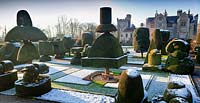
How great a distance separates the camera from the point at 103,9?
1073 cm

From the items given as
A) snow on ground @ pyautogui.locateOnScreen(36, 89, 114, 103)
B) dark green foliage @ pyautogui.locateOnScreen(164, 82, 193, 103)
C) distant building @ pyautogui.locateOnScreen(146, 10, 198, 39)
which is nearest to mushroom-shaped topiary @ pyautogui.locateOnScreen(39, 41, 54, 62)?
snow on ground @ pyautogui.locateOnScreen(36, 89, 114, 103)

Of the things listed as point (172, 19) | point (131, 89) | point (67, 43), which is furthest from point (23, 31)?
point (172, 19)

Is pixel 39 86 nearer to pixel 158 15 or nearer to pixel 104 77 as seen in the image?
pixel 104 77

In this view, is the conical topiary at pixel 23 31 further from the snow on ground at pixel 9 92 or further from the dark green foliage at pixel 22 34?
the snow on ground at pixel 9 92

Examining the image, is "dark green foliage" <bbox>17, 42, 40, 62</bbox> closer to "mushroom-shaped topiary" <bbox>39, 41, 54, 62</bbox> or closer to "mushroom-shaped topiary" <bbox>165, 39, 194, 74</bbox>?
"mushroom-shaped topiary" <bbox>39, 41, 54, 62</bbox>

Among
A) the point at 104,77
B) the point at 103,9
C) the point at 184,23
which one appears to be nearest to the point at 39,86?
the point at 104,77

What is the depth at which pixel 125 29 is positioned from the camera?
54188 mm

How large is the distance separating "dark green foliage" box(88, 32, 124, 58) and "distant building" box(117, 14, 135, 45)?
42.5 meters

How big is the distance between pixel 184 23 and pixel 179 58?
34.5 meters

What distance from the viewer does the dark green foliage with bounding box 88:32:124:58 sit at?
33.9ft

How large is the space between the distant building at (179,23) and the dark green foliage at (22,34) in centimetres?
4141

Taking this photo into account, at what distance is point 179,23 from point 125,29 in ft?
53.8

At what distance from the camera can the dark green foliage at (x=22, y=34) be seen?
32.8 ft

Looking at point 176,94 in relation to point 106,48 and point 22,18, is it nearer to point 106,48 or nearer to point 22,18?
point 106,48
